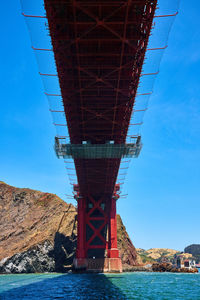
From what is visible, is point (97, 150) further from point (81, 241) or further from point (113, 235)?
point (113, 235)

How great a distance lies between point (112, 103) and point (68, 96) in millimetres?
3608

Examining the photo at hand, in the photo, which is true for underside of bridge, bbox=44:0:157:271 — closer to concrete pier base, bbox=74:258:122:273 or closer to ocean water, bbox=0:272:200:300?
ocean water, bbox=0:272:200:300

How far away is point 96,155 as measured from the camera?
2800 centimetres

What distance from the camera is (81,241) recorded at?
145 feet

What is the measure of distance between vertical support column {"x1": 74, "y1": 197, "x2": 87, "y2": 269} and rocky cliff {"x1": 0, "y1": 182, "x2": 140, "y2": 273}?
7.75m

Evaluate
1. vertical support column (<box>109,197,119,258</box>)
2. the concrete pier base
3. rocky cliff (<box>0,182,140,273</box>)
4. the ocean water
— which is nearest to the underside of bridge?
the ocean water

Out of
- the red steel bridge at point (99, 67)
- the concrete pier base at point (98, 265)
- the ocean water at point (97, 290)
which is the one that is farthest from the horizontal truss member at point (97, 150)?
the concrete pier base at point (98, 265)

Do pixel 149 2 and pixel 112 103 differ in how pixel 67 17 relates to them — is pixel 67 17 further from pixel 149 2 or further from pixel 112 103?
pixel 112 103

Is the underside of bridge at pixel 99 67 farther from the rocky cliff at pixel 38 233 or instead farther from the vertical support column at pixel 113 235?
the rocky cliff at pixel 38 233

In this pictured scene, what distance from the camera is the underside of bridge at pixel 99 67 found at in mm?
14852

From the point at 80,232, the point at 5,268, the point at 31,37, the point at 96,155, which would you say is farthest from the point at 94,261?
the point at 31,37

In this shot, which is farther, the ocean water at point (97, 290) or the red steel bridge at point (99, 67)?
the ocean water at point (97, 290)

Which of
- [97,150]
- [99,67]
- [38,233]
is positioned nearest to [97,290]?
[97,150]

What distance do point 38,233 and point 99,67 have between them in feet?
154
